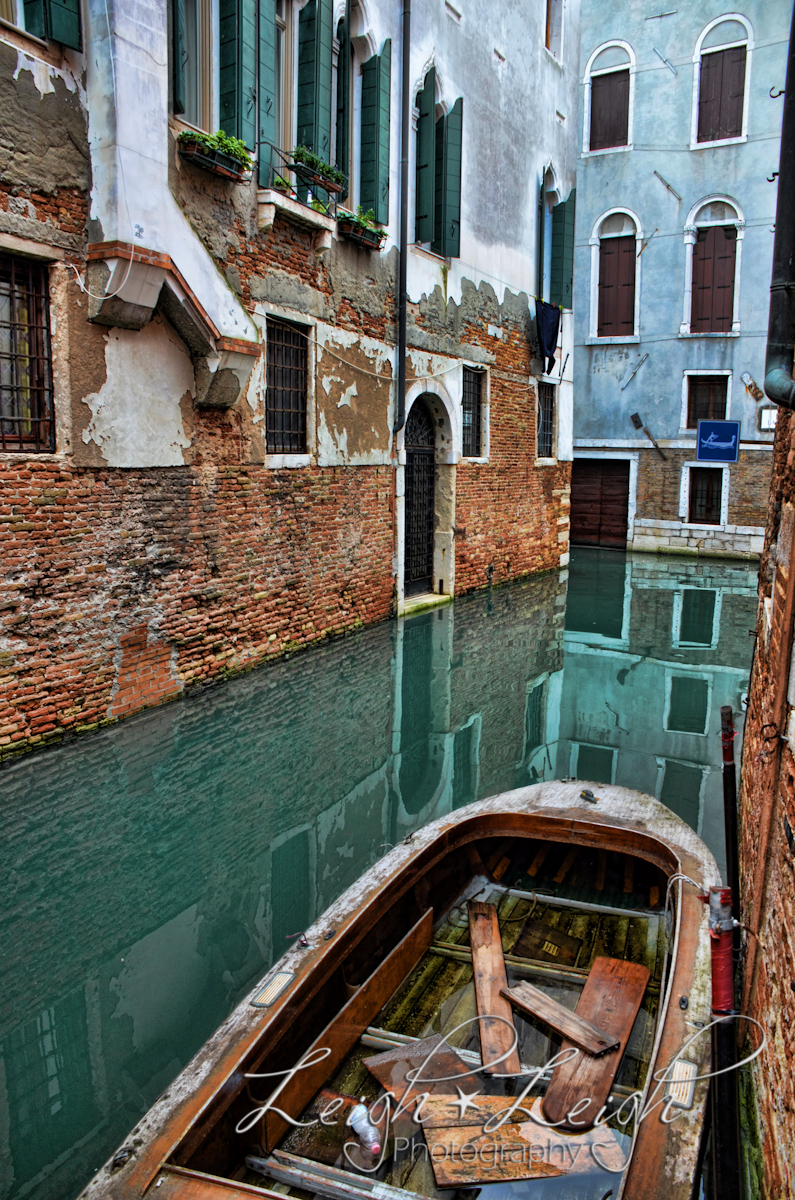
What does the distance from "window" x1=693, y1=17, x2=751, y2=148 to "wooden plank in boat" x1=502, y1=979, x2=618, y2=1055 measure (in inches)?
669

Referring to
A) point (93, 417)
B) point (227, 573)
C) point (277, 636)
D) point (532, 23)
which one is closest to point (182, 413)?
point (93, 417)

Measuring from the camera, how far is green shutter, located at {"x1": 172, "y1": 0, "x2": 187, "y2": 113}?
616 centimetres

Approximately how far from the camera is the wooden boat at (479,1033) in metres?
2.28

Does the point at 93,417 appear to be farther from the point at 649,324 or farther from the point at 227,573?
the point at 649,324

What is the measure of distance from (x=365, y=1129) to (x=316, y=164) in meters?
7.18

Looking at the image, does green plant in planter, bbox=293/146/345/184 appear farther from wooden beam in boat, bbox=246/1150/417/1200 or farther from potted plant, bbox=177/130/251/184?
wooden beam in boat, bbox=246/1150/417/1200

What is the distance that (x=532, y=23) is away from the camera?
39.2 feet

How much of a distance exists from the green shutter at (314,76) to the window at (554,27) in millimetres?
6684

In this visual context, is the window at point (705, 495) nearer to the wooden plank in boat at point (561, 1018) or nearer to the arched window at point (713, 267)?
the arched window at point (713, 267)

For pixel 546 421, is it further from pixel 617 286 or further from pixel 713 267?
pixel 713 267

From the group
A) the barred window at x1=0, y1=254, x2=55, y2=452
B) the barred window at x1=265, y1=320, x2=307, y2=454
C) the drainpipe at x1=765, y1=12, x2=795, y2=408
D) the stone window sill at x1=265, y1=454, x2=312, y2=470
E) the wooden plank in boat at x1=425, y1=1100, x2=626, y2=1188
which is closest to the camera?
the wooden plank in boat at x1=425, y1=1100, x2=626, y2=1188

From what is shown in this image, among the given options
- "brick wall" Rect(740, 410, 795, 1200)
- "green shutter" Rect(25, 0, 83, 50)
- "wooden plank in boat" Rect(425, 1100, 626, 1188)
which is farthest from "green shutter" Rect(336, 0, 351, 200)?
"wooden plank in boat" Rect(425, 1100, 626, 1188)

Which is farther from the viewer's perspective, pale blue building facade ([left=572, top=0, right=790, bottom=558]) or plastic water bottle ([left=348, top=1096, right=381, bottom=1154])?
pale blue building facade ([left=572, top=0, right=790, bottom=558])

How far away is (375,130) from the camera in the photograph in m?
8.59
